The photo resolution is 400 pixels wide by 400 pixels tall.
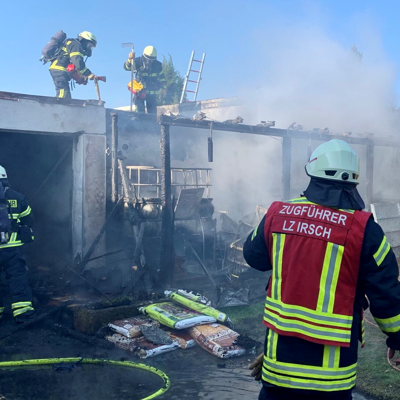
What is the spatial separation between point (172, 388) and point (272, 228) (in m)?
2.87

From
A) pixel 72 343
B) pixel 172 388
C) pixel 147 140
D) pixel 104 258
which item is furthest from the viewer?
pixel 147 140

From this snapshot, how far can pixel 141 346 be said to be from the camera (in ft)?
19.0

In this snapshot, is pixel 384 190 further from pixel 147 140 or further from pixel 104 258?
pixel 104 258

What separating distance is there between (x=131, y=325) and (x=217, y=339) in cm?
122

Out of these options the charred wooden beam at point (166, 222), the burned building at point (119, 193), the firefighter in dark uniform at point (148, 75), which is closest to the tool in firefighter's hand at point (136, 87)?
the firefighter in dark uniform at point (148, 75)

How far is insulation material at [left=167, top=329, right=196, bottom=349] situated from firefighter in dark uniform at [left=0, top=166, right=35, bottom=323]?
7.10ft

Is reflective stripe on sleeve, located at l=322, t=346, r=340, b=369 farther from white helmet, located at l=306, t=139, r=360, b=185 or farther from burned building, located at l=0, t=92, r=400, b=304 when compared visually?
burned building, located at l=0, t=92, r=400, b=304

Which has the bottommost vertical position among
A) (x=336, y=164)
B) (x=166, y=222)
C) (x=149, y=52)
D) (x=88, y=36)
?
(x=166, y=222)

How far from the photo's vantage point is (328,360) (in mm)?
2363

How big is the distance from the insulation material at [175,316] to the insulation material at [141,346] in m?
0.27

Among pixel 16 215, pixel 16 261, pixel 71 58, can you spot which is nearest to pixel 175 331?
pixel 16 261

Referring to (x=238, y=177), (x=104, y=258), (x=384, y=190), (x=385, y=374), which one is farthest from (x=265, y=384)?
(x=384, y=190)

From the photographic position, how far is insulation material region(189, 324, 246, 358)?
5645 millimetres

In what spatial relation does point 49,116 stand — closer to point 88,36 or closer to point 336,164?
point 88,36
